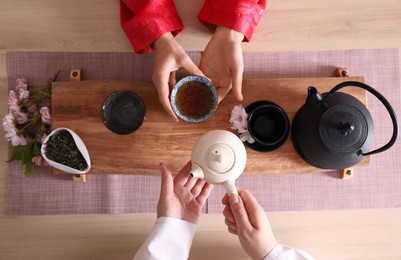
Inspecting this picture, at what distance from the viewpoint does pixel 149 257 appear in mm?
815

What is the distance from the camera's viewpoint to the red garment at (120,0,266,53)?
88 centimetres

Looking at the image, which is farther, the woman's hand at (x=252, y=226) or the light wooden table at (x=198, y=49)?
the light wooden table at (x=198, y=49)

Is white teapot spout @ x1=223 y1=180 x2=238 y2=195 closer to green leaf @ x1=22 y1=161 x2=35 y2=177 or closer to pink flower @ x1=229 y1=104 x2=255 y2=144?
pink flower @ x1=229 y1=104 x2=255 y2=144

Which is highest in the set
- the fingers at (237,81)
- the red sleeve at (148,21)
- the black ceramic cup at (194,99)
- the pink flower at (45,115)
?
the red sleeve at (148,21)

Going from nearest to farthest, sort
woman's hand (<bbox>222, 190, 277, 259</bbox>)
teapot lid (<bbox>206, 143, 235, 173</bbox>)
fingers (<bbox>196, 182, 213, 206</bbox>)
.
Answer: teapot lid (<bbox>206, 143, 235, 173</bbox>), woman's hand (<bbox>222, 190, 277, 259</bbox>), fingers (<bbox>196, 182, 213, 206</bbox>)

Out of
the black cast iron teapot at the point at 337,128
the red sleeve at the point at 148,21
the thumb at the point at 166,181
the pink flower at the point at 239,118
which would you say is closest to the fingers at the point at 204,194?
the thumb at the point at 166,181

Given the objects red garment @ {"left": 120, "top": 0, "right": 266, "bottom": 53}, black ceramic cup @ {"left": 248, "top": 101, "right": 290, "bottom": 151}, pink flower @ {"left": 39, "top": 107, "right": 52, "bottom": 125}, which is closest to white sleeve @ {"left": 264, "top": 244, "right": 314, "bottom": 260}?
black ceramic cup @ {"left": 248, "top": 101, "right": 290, "bottom": 151}

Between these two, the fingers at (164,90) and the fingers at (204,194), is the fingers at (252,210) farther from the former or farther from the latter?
the fingers at (164,90)

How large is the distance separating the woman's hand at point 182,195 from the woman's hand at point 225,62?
0.84 feet

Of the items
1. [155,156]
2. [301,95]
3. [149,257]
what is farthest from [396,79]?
[149,257]

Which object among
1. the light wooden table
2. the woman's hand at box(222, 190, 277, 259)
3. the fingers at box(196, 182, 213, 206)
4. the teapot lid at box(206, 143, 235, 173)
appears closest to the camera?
the teapot lid at box(206, 143, 235, 173)

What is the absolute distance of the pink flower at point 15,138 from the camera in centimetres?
96

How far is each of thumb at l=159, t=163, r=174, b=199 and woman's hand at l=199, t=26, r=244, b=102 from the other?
0.26m

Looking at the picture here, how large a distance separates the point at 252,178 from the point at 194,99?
364 mm
